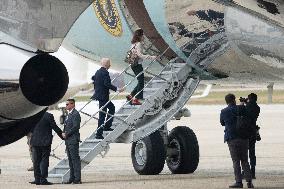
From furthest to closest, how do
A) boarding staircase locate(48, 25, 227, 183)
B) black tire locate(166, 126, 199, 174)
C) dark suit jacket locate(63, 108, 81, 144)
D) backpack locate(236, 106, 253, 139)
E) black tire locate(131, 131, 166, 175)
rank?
black tire locate(166, 126, 199, 174), black tire locate(131, 131, 166, 175), boarding staircase locate(48, 25, 227, 183), dark suit jacket locate(63, 108, 81, 144), backpack locate(236, 106, 253, 139)

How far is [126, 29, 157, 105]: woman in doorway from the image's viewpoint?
19.9 m

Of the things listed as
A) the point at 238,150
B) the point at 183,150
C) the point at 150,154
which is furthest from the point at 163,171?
the point at 238,150

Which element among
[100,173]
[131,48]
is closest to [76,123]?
[131,48]

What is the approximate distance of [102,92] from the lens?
21766 millimetres

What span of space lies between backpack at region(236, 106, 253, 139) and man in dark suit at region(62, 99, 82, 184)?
3677 mm

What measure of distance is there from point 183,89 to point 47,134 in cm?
309

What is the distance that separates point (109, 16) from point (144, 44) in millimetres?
902

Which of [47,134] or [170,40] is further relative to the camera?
[47,134]

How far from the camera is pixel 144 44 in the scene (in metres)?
20.2

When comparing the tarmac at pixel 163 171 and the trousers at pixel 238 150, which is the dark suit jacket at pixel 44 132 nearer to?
the tarmac at pixel 163 171

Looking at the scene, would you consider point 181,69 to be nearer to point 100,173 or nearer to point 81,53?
point 81,53

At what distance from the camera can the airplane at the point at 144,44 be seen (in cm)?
1002

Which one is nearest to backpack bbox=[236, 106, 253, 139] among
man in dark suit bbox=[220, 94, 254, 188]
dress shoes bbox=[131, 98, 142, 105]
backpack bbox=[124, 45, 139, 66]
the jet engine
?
man in dark suit bbox=[220, 94, 254, 188]

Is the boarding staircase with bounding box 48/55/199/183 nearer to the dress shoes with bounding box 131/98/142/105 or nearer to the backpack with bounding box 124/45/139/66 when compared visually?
A: the dress shoes with bounding box 131/98/142/105
